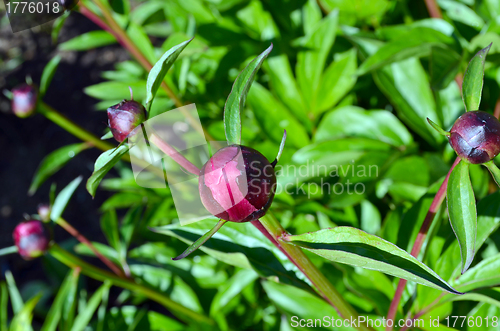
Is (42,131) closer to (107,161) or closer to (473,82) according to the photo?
(107,161)

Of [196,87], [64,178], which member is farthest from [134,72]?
[64,178]

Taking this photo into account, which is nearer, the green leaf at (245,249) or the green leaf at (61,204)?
the green leaf at (245,249)

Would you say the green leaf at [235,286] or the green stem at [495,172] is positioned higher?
the green stem at [495,172]

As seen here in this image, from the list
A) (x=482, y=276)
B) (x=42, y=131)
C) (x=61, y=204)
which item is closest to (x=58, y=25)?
(x=61, y=204)

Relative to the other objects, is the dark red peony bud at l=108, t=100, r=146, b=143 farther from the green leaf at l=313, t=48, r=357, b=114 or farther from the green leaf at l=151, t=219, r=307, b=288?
the green leaf at l=313, t=48, r=357, b=114

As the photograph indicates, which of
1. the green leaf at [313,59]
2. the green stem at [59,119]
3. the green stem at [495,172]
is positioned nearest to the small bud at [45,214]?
the green stem at [59,119]

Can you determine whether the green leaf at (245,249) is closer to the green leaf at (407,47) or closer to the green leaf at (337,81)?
the green leaf at (407,47)

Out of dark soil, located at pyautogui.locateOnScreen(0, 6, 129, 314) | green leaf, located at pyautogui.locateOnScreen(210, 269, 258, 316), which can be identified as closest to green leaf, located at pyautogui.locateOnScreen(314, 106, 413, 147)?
green leaf, located at pyautogui.locateOnScreen(210, 269, 258, 316)
